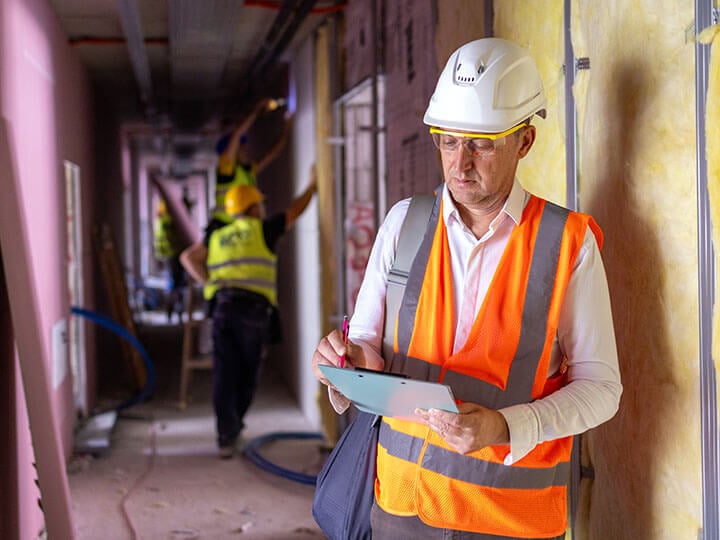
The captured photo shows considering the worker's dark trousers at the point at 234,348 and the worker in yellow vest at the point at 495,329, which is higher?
the worker in yellow vest at the point at 495,329

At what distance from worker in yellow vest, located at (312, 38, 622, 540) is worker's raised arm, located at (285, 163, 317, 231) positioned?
149 inches

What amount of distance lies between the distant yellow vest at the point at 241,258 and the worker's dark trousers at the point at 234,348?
0.21ft

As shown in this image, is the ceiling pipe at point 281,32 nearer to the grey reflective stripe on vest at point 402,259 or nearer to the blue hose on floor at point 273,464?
the blue hose on floor at point 273,464

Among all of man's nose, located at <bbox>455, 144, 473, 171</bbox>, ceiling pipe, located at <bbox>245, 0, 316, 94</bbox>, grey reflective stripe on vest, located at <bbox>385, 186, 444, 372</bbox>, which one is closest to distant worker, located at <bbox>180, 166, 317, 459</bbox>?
ceiling pipe, located at <bbox>245, 0, 316, 94</bbox>

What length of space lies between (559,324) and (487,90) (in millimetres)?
466

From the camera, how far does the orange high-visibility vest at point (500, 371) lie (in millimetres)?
1583

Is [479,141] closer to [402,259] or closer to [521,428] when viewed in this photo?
[402,259]

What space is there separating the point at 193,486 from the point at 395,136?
2274 millimetres

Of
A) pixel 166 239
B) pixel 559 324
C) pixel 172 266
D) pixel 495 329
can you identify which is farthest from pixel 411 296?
pixel 166 239

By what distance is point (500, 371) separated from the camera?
159 centimetres

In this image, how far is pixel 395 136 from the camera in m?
3.84

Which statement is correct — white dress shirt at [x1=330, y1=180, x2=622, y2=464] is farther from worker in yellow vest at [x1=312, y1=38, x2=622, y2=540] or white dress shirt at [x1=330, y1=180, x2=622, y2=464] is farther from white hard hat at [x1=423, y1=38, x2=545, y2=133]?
white hard hat at [x1=423, y1=38, x2=545, y2=133]

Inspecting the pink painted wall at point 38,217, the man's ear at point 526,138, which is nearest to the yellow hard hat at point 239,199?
the pink painted wall at point 38,217

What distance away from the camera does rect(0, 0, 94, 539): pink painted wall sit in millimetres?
2633
